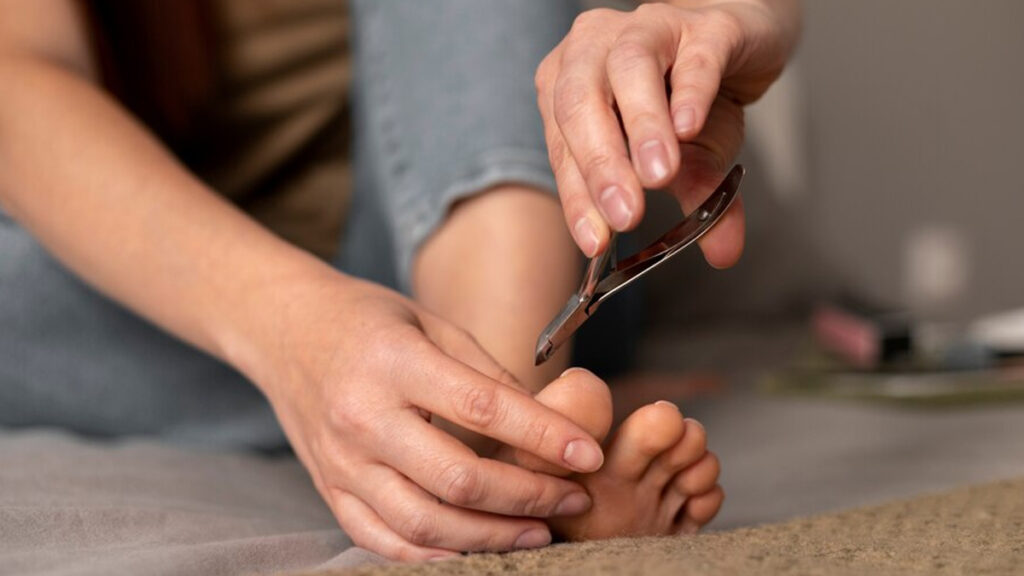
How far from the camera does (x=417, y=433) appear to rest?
0.51 metres

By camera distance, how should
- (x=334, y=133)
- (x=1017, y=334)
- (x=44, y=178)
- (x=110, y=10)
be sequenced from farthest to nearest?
(x=1017, y=334), (x=334, y=133), (x=110, y=10), (x=44, y=178)

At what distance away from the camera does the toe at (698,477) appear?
554 millimetres

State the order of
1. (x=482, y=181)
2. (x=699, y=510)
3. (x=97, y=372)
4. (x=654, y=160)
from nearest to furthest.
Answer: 1. (x=654, y=160)
2. (x=699, y=510)
3. (x=482, y=181)
4. (x=97, y=372)

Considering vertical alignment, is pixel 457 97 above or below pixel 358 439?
above

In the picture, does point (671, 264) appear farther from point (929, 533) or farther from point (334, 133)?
point (929, 533)

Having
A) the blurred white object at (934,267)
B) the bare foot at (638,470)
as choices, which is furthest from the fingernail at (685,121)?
the blurred white object at (934,267)

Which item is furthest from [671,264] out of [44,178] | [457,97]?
[44,178]

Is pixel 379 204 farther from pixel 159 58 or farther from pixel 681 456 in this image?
pixel 681 456

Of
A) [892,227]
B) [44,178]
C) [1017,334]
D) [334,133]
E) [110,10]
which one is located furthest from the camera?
[892,227]

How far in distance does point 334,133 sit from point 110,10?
20 centimetres

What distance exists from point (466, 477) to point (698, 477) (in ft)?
0.39

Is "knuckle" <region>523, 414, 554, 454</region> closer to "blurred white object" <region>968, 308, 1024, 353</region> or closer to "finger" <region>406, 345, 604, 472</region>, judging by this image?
"finger" <region>406, 345, 604, 472</region>

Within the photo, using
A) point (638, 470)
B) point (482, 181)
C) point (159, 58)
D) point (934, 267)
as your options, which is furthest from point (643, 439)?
point (934, 267)

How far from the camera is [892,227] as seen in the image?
63.4 inches
